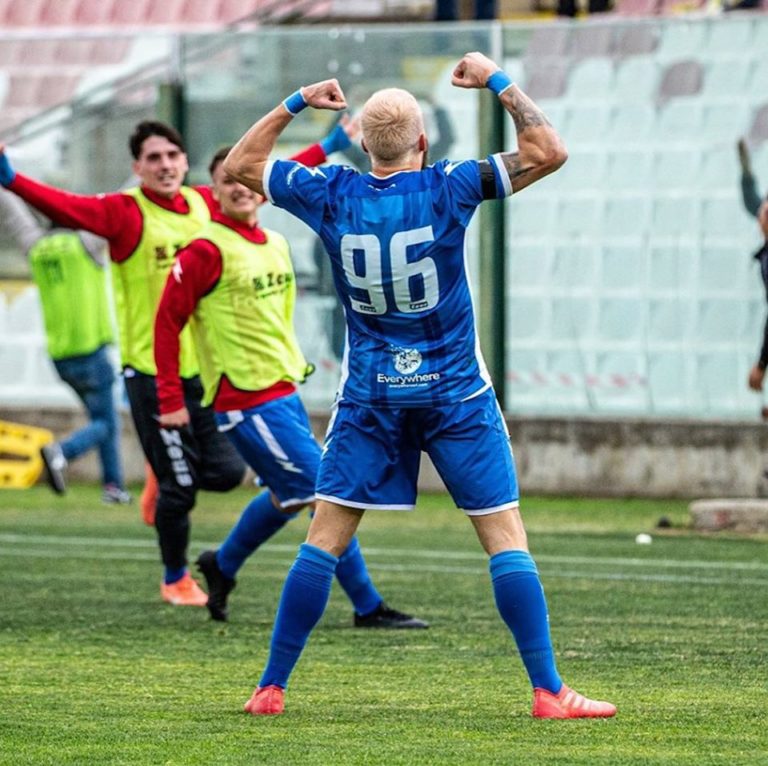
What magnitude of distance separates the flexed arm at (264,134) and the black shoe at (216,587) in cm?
314

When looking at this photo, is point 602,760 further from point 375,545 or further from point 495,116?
point 495,116

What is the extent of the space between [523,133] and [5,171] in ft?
11.7

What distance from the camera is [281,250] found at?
30.6ft

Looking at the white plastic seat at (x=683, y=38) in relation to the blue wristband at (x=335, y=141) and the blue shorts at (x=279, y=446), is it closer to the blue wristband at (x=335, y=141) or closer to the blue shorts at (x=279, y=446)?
the blue wristband at (x=335, y=141)

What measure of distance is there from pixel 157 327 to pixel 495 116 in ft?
29.0

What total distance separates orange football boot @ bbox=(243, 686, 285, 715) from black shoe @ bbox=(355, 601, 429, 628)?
248 cm

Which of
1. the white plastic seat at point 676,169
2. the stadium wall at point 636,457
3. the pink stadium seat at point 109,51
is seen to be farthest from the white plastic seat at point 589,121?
the pink stadium seat at point 109,51

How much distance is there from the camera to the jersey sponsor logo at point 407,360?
21.3 ft

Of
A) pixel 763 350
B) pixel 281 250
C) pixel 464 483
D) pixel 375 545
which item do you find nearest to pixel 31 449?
pixel 375 545

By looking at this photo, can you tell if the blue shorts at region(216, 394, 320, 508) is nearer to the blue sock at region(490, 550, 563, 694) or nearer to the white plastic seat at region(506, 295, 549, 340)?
the blue sock at region(490, 550, 563, 694)

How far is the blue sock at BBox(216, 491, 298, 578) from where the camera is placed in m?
9.38

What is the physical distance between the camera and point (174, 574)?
33.1ft

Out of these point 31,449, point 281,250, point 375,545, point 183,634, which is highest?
point 281,250

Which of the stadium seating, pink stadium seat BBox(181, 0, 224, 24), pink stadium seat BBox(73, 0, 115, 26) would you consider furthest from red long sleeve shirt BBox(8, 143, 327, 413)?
pink stadium seat BBox(73, 0, 115, 26)
